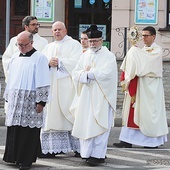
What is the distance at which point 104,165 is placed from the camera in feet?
38.9

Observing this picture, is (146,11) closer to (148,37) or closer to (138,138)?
(148,37)

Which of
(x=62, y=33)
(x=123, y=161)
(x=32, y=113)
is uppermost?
(x=62, y=33)

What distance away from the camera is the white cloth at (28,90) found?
37.0 feet

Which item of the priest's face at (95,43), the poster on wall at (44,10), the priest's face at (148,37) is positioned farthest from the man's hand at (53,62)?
the poster on wall at (44,10)

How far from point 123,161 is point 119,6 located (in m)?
11.2

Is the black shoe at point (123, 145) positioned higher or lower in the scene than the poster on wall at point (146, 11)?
lower

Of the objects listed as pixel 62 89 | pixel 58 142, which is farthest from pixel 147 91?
pixel 58 142

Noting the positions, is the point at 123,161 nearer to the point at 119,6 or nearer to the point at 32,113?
the point at 32,113

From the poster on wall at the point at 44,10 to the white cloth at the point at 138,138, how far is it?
9.84 m

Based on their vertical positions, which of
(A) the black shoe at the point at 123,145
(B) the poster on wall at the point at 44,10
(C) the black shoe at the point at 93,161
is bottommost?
(A) the black shoe at the point at 123,145

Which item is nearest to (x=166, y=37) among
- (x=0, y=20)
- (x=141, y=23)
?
(x=141, y=23)

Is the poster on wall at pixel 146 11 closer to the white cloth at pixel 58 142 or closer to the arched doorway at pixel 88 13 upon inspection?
the arched doorway at pixel 88 13

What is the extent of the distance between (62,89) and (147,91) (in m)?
1.70

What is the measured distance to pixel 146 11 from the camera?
74.9 feet
